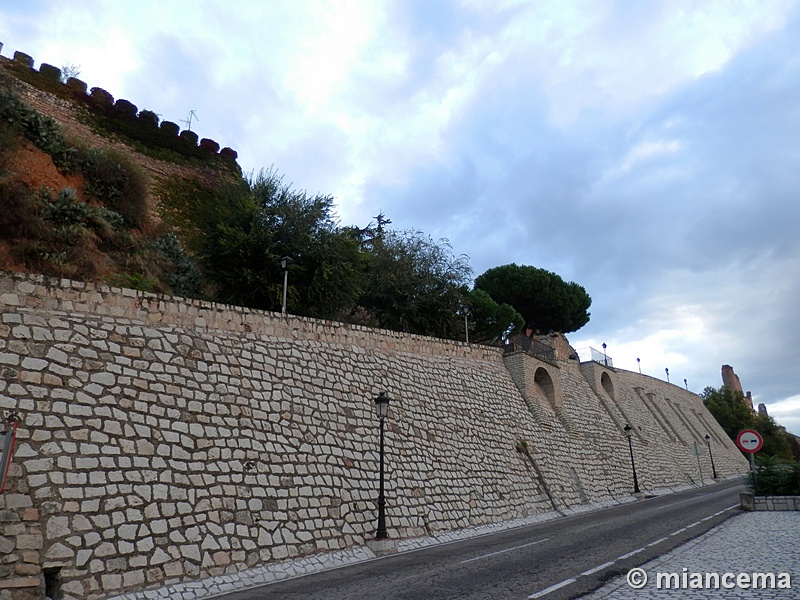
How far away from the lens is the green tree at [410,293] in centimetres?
2733

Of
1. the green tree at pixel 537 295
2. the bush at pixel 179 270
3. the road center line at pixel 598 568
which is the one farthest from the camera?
the green tree at pixel 537 295

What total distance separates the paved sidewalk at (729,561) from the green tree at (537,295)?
3422 cm

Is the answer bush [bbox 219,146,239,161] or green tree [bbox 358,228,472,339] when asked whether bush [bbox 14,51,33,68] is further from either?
green tree [bbox 358,228,472,339]

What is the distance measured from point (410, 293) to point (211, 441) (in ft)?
58.4

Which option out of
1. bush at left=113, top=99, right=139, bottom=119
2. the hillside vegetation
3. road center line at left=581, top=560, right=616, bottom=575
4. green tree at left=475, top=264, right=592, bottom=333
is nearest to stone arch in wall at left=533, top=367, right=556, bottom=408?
the hillside vegetation

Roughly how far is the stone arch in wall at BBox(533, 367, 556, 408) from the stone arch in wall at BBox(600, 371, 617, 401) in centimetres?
1135

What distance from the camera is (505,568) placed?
28.1 ft

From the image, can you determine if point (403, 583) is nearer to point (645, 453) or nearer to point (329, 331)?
point (329, 331)

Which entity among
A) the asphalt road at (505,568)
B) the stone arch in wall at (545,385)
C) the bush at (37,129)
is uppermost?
the bush at (37,129)

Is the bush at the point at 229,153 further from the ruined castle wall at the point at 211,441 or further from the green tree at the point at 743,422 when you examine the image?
the green tree at the point at 743,422

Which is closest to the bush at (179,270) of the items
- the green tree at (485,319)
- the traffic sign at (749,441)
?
the green tree at (485,319)

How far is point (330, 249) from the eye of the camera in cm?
2011

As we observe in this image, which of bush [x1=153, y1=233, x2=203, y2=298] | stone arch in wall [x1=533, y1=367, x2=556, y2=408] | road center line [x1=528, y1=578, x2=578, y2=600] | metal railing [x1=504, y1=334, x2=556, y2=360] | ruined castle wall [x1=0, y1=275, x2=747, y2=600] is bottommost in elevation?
road center line [x1=528, y1=578, x2=578, y2=600]

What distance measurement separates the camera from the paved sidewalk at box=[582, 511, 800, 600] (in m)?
5.98
